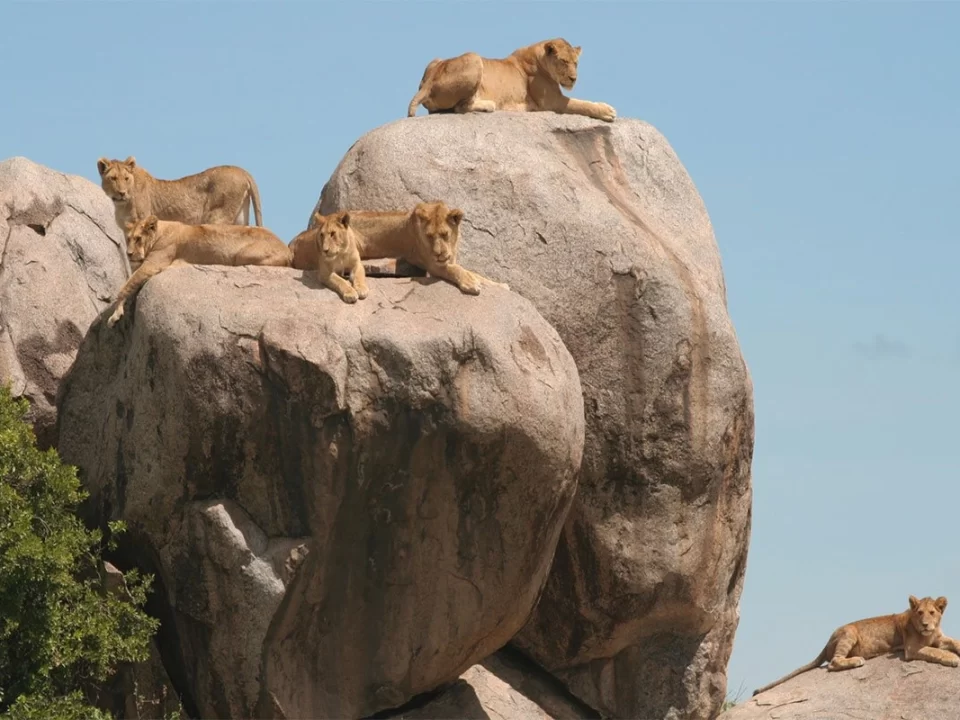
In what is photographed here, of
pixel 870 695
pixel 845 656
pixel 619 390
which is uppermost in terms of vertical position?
pixel 619 390

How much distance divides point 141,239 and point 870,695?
28.6 feet

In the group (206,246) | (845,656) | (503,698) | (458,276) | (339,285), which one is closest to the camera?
(339,285)

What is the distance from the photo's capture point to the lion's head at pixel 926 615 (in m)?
20.8

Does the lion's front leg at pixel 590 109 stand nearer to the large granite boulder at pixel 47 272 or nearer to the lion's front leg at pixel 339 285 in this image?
the lion's front leg at pixel 339 285

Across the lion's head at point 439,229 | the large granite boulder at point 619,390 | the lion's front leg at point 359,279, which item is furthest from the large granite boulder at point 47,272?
the lion's head at point 439,229

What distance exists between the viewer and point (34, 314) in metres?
19.9

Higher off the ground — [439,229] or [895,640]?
[439,229]

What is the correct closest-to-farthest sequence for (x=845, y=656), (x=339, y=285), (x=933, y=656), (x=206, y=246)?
(x=339, y=285) → (x=206, y=246) → (x=933, y=656) → (x=845, y=656)

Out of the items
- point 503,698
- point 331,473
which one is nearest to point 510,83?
point 331,473

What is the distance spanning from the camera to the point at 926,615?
20.8 m

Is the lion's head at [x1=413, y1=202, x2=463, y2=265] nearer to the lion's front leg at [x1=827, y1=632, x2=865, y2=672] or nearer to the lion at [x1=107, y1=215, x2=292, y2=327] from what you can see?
the lion at [x1=107, y1=215, x2=292, y2=327]

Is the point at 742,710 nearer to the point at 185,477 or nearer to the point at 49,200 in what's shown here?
the point at 185,477

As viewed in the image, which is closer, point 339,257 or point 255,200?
point 339,257

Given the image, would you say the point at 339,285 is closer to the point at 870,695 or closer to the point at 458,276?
the point at 458,276
